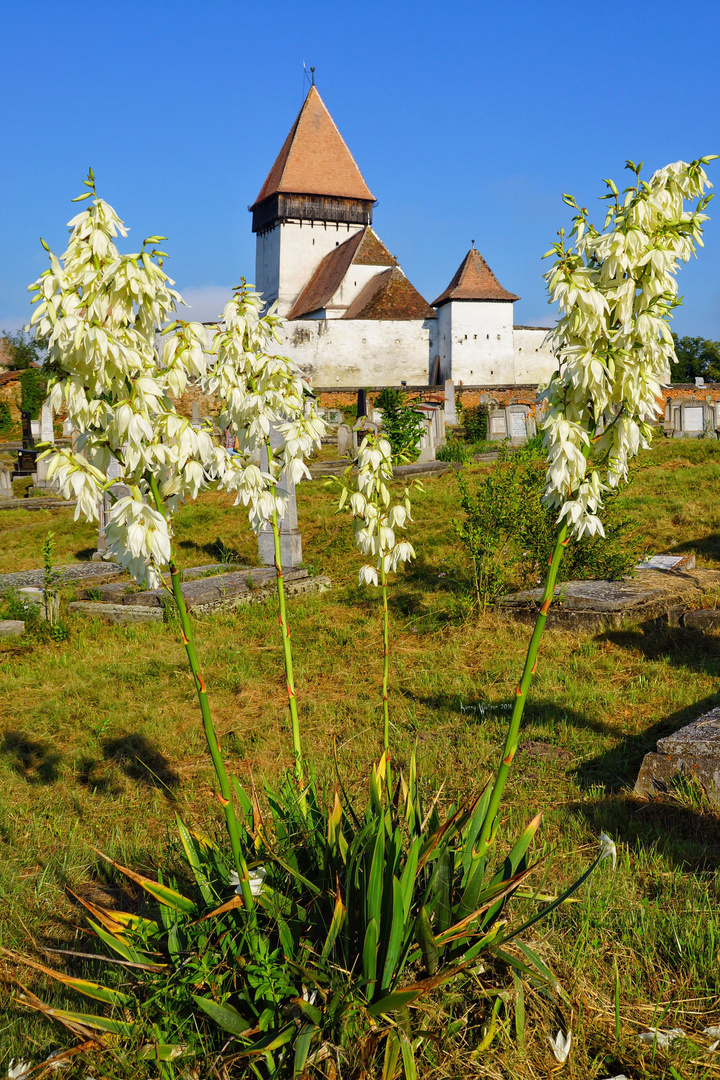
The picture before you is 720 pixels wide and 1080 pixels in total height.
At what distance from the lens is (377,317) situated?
38719 millimetres

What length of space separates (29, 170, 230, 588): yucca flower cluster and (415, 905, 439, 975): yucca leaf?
1.03m

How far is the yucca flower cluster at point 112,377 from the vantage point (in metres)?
1.74

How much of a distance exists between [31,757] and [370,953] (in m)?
3.09

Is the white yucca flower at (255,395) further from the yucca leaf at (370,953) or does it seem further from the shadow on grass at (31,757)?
the shadow on grass at (31,757)

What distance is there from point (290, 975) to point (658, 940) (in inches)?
45.1

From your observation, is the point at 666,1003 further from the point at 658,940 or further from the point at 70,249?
the point at 70,249

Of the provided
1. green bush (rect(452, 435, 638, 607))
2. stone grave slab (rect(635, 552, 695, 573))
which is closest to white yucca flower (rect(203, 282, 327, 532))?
green bush (rect(452, 435, 638, 607))

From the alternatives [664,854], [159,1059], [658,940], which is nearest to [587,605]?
[664,854]

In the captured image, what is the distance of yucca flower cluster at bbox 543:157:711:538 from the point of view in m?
1.93

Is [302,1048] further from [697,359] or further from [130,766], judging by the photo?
[697,359]

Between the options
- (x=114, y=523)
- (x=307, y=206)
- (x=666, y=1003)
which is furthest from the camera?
(x=307, y=206)

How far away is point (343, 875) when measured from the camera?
83.8 inches

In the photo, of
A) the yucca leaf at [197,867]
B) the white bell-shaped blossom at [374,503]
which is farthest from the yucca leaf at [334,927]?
the white bell-shaped blossom at [374,503]

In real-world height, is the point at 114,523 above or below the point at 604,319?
below
